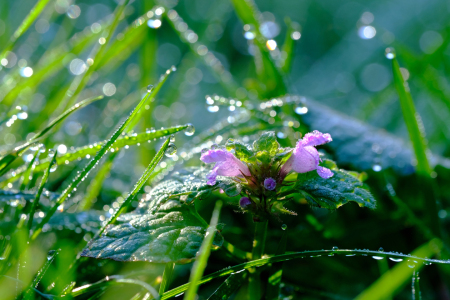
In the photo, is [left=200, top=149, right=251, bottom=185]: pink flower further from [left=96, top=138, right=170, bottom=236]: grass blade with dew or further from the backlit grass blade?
the backlit grass blade

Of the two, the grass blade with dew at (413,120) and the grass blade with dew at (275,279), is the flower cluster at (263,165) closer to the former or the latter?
the grass blade with dew at (275,279)

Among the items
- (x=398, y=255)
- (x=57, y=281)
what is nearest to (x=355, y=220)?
(x=398, y=255)

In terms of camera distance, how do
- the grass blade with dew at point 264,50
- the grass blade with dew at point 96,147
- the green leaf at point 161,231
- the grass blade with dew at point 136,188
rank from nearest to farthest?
the green leaf at point 161,231, the grass blade with dew at point 136,188, the grass blade with dew at point 96,147, the grass blade with dew at point 264,50

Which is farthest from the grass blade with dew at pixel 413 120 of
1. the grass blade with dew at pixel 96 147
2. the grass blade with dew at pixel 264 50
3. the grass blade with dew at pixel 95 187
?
the grass blade with dew at pixel 95 187

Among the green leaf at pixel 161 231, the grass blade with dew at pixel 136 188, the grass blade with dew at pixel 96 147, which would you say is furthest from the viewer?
the grass blade with dew at pixel 96 147

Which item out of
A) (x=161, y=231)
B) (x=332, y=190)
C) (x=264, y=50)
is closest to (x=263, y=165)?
(x=332, y=190)

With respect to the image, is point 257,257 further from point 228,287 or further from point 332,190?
point 332,190
